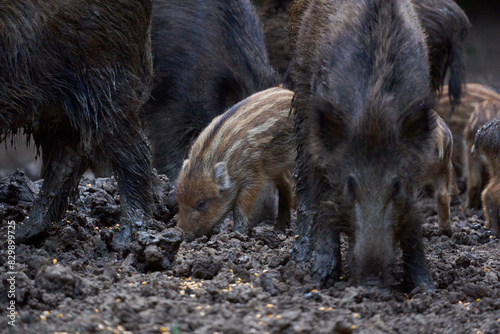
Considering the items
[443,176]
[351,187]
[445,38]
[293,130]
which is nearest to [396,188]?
[351,187]

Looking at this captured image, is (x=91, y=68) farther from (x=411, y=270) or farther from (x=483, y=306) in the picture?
(x=483, y=306)

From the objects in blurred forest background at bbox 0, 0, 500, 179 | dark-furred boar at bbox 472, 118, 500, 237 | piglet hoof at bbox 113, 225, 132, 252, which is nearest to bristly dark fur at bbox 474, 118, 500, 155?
dark-furred boar at bbox 472, 118, 500, 237

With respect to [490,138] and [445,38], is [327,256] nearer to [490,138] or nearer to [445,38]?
[490,138]

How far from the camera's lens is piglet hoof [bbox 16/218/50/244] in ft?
14.4

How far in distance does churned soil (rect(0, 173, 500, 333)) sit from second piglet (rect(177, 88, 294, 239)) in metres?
0.62

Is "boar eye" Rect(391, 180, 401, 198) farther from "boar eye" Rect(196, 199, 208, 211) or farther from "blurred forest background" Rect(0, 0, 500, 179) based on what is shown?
"blurred forest background" Rect(0, 0, 500, 179)

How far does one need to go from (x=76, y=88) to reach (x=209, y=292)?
163 centimetres

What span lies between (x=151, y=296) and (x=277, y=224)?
277 centimetres

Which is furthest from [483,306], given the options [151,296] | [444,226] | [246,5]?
[246,5]

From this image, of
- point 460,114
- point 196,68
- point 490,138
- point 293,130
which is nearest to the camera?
point 293,130

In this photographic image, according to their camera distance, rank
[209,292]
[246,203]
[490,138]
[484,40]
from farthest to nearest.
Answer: [484,40], [490,138], [246,203], [209,292]

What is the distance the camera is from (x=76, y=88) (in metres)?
4.19

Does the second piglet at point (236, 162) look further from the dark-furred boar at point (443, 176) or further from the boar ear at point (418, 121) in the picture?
the boar ear at point (418, 121)

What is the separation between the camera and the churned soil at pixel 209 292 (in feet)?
9.14
